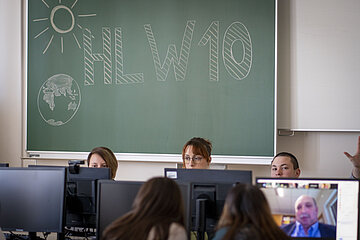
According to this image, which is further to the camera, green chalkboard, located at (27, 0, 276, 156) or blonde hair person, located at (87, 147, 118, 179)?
green chalkboard, located at (27, 0, 276, 156)

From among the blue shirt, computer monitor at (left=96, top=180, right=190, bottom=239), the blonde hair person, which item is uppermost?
the blonde hair person

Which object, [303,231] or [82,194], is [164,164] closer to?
[82,194]

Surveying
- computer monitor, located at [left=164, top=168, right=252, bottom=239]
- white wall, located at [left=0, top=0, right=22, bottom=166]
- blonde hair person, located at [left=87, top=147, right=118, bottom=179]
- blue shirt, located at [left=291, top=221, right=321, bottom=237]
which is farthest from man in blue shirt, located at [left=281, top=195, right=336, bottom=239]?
white wall, located at [left=0, top=0, right=22, bottom=166]

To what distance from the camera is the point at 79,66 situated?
512cm

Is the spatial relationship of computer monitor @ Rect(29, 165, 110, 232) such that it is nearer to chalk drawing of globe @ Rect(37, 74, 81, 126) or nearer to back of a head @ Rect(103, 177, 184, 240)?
back of a head @ Rect(103, 177, 184, 240)

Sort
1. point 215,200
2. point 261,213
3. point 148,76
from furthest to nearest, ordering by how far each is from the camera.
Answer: point 148,76 < point 215,200 < point 261,213

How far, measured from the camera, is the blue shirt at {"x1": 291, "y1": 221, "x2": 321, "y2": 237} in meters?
2.41

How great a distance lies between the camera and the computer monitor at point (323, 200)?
2.40 meters

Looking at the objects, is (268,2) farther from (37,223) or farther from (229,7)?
(37,223)

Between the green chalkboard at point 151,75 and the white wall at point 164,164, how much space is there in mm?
133

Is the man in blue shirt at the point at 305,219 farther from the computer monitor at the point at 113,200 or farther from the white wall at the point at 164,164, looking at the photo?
the white wall at the point at 164,164

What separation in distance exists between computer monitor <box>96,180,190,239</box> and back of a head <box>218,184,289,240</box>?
72 cm

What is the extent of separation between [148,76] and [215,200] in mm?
2518

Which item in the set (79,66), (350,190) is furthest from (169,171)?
(79,66)
